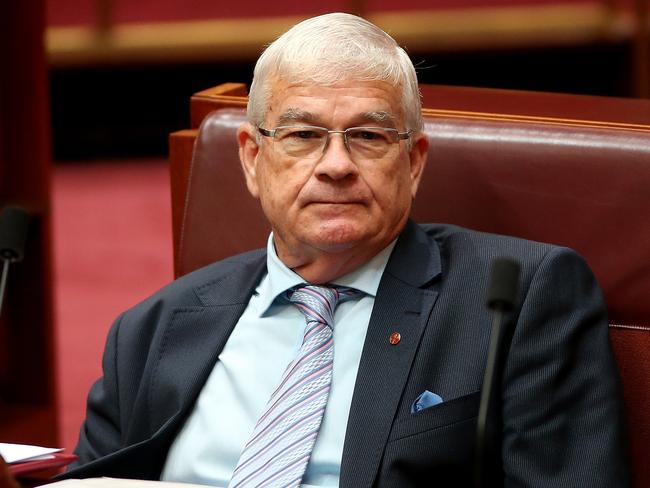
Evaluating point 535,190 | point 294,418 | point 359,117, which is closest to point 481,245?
point 535,190

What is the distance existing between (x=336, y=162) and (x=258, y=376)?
0.35 metres

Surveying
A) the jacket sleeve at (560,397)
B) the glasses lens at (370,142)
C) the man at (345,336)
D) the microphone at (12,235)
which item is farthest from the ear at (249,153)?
the jacket sleeve at (560,397)

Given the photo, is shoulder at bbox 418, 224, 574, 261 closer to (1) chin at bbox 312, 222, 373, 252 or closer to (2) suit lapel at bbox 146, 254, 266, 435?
(1) chin at bbox 312, 222, 373, 252

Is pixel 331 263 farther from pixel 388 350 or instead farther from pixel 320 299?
pixel 388 350

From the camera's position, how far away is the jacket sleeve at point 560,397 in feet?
5.79

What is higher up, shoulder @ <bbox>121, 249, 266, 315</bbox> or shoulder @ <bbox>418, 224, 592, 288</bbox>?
shoulder @ <bbox>418, 224, 592, 288</bbox>

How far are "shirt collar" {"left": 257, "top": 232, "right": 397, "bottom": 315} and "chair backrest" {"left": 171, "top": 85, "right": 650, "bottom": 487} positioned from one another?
0.60 feet

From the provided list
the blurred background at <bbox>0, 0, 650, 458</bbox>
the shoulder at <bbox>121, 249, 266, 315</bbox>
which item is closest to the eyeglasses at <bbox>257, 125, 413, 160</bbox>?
the shoulder at <bbox>121, 249, 266, 315</bbox>

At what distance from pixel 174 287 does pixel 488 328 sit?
56cm

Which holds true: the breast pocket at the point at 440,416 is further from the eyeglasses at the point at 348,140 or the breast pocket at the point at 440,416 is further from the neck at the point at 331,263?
the eyeglasses at the point at 348,140

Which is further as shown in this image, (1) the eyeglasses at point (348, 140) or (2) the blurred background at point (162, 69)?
(2) the blurred background at point (162, 69)

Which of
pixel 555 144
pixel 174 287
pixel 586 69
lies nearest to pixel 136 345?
pixel 174 287

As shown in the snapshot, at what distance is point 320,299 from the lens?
2.01 metres

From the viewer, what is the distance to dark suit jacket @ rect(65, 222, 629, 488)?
178cm
